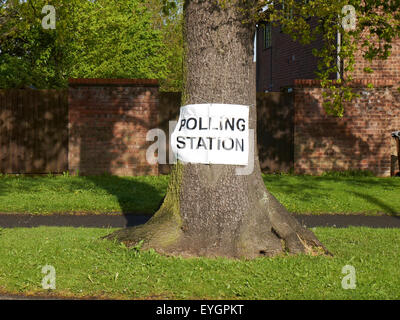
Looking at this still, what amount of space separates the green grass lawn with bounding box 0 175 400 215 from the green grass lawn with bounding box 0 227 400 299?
3490 millimetres

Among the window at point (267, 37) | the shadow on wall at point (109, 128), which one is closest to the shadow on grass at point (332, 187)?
the shadow on wall at point (109, 128)

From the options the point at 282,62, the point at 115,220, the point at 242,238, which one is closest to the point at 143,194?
the point at 115,220

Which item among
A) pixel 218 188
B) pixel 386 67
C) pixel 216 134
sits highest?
pixel 386 67

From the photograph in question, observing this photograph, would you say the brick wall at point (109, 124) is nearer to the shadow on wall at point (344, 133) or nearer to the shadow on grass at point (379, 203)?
the shadow on wall at point (344, 133)

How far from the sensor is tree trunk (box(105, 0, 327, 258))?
6.81 m

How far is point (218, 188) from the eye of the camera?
22.5 ft

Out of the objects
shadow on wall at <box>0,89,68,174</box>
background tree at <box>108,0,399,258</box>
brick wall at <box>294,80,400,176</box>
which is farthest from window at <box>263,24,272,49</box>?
background tree at <box>108,0,399,258</box>

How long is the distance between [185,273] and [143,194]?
641cm

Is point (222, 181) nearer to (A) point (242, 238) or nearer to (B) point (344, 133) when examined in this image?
(A) point (242, 238)

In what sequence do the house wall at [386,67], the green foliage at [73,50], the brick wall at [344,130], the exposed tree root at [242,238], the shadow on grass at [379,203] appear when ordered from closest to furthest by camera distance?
the exposed tree root at [242,238], the shadow on grass at [379,203], the brick wall at [344,130], the house wall at [386,67], the green foliage at [73,50]

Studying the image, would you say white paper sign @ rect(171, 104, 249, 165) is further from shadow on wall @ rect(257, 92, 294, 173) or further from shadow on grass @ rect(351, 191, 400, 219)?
shadow on wall @ rect(257, 92, 294, 173)

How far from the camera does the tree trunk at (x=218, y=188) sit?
681cm

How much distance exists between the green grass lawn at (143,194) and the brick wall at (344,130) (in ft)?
2.95

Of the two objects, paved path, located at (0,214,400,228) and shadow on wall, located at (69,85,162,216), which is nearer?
paved path, located at (0,214,400,228)
